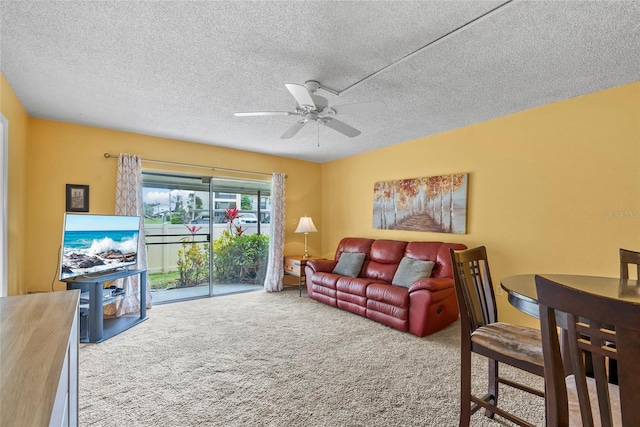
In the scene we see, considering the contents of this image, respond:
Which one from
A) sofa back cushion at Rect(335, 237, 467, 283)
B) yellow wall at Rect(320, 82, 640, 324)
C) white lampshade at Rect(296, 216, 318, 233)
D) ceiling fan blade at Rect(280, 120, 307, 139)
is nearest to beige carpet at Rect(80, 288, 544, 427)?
sofa back cushion at Rect(335, 237, 467, 283)

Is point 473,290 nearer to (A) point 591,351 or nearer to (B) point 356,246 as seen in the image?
(A) point 591,351

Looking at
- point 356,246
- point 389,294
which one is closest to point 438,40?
point 389,294

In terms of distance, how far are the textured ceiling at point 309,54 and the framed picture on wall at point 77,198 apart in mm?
931

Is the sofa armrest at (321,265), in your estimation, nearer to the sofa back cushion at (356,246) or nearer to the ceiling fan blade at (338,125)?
the sofa back cushion at (356,246)

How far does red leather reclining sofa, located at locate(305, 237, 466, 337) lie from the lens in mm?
3211

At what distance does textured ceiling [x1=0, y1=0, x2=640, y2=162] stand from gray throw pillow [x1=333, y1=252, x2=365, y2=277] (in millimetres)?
2195

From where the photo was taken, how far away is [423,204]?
4.30m

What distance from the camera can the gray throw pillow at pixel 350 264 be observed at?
449cm

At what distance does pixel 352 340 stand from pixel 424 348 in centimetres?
71

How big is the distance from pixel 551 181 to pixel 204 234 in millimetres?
4762

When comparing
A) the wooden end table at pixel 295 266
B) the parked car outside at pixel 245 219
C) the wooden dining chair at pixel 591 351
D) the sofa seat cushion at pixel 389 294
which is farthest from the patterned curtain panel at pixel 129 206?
the wooden dining chair at pixel 591 351

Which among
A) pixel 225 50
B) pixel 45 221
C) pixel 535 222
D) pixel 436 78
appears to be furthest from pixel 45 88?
pixel 535 222

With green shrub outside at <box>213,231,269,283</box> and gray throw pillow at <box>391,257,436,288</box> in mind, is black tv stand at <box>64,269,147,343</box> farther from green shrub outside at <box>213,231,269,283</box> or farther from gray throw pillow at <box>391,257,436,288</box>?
gray throw pillow at <box>391,257,436,288</box>

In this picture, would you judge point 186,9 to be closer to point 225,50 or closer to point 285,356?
point 225,50
